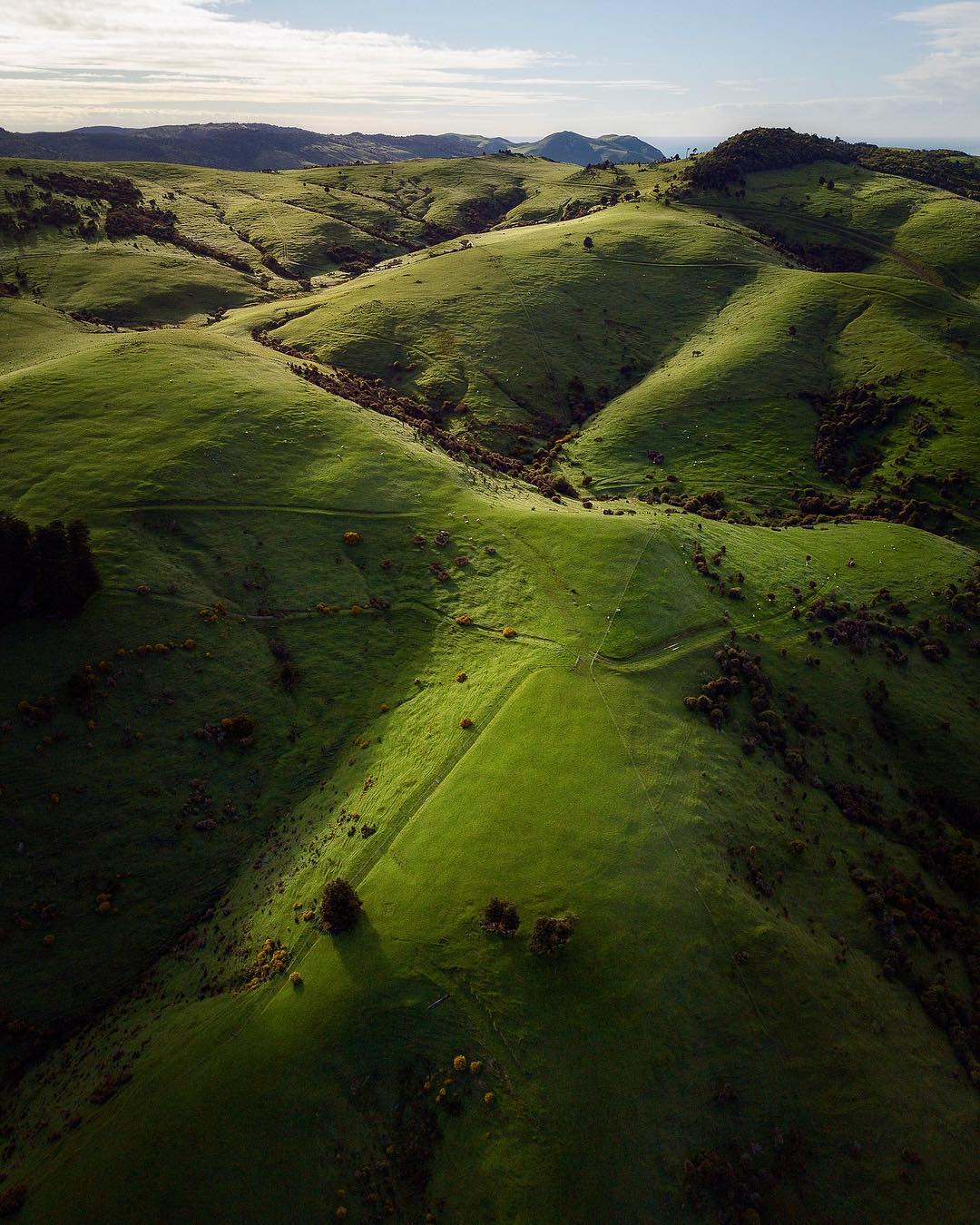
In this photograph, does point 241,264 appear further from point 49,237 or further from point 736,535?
point 736,535

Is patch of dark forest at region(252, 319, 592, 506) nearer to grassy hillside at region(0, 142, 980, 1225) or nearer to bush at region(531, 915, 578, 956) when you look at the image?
grassy hillside at region(0, 142, 980, 1225)

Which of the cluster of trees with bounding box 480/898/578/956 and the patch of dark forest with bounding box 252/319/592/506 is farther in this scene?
the patch of dark forest with bounding box 252/319/592/506

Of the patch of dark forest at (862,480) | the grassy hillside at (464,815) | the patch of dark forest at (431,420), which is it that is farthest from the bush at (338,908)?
the patch of dark forest at (862,480)

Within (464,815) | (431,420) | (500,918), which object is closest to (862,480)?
(431,420)

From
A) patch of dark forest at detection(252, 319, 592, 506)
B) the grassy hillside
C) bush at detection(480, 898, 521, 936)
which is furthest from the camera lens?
patch of dark forest at detection(252, 319, 592, 506)

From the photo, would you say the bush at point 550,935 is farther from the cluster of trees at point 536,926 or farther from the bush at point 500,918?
the bush at point 500,918

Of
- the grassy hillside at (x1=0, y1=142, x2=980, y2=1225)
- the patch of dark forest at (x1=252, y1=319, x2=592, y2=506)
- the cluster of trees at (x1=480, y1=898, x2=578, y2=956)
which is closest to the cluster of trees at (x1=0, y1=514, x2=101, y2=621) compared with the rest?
the grassy hillside at (x1=0, y1=142, x2=980, y2=1225)

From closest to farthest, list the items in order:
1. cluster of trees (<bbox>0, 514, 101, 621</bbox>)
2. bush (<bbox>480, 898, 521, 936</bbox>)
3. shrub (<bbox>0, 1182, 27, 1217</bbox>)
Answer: shrub (<bbox>0, 1182, 27, 1217</bbox>), bush (<bbox>480, 898, 521, 936</bbox>), cluster of trees (<bbox>0, 514, 101, 621</bbox>)
